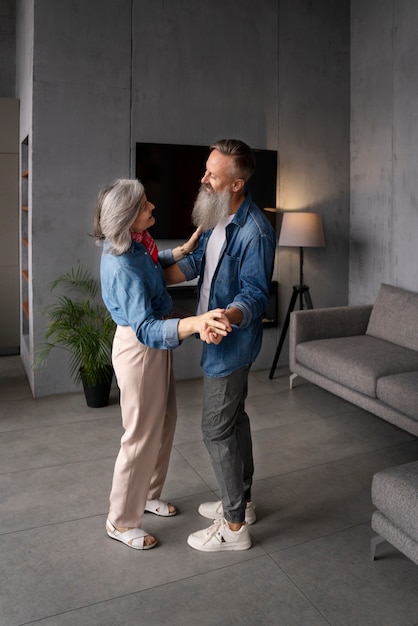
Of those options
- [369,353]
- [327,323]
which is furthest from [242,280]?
[327,323]

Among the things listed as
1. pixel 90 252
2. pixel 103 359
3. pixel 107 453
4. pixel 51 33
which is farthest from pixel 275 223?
pixel 107 453

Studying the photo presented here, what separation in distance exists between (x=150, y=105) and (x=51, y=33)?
896mm

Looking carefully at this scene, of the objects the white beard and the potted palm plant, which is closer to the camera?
the white beard

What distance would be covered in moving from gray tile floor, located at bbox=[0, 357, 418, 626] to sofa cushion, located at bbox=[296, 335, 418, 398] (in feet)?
1.10

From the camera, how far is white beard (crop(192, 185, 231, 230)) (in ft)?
7.50

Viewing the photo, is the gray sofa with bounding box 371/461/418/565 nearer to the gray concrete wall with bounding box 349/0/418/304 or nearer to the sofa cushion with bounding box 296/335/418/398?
the sofa cushion with bounding box 296/335/418/398

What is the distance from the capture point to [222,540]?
2426 mm

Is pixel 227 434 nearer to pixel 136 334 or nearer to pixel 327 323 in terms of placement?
pixel 136 334

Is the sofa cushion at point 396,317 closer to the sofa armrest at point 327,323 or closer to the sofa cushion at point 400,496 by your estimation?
the sofa armrest at point 327,323

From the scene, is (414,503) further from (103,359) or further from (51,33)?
(51,33)

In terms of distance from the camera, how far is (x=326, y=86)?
5.36m

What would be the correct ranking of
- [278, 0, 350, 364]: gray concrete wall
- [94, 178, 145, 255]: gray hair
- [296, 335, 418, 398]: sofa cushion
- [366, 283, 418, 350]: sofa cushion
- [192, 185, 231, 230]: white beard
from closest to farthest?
[94, 178, 145, 255]: gray hair
[192, 185, 231, 230]: white beard
[296, 335, 418, 398]: sofa cushion
[366, 283, 418, 350]: sofa cushion
[278, 0, 350, 364]: gray concrete wall

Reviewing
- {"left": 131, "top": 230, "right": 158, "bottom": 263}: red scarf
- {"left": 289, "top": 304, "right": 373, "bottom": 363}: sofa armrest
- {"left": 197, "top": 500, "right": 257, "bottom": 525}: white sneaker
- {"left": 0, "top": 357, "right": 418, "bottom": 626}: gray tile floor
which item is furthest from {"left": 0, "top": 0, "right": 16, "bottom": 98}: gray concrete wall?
{"left": 197, "top": 500, "right": 257, "bottom": 525}: white sneaker

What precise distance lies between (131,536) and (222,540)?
0.39m
